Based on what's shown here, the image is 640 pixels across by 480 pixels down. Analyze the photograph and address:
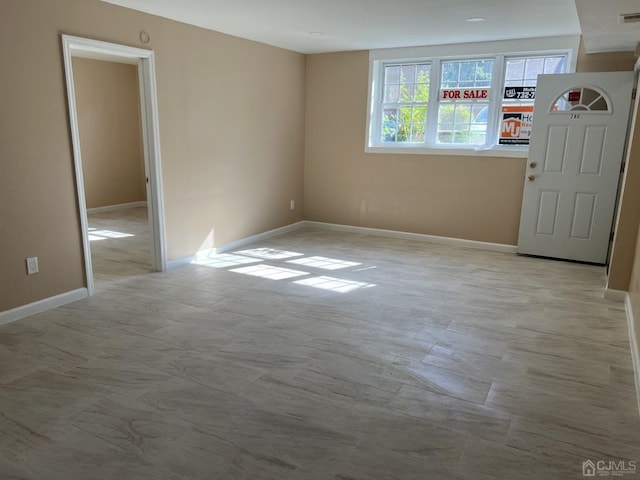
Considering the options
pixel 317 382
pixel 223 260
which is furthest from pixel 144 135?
pixel 317 382

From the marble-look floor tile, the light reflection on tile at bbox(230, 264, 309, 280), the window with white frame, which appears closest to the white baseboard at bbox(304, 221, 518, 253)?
the window with white frame

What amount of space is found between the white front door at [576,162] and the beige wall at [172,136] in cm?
330

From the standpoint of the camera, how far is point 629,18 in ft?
11.1

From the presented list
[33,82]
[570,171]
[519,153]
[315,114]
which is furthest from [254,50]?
[570,171]

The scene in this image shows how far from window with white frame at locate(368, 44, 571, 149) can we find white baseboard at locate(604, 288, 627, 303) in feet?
7.08

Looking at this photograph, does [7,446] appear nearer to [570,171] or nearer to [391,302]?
[391,302]

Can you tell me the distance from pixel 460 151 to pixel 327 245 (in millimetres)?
2121

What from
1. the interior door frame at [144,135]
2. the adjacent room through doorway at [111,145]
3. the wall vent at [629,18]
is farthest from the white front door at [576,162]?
the adjacent room through doorway at [111,145]

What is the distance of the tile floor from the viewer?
2.07 m

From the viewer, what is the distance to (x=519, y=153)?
5516 millimetres

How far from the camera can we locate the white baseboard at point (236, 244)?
5.03m

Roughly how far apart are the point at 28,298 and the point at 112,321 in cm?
72

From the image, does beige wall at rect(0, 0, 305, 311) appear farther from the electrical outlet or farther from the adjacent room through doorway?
the adjacent room through doorway

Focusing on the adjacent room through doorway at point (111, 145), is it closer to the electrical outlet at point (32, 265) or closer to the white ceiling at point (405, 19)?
the electrical outlet at point (32, 265)
